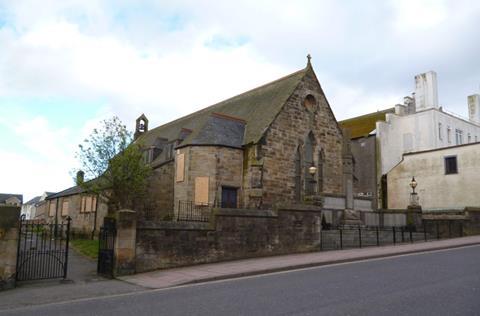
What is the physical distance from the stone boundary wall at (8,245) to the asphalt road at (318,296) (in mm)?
2928

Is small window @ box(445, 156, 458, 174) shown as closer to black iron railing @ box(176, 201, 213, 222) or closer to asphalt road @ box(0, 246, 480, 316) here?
black iron railing @ box(176, 201, 213, 222)

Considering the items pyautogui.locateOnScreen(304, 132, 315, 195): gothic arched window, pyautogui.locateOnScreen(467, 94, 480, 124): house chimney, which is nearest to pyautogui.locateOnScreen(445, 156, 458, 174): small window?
pyautogui.locateOnScreen(304, 132, 315, 195): gothic arched window

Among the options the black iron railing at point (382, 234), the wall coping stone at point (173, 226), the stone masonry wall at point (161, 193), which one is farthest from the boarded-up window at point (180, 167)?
the wall coping stone at point (173, 226)

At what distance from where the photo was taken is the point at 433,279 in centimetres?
1083

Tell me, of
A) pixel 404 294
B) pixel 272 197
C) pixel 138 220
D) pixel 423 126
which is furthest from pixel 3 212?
pixel 423 126

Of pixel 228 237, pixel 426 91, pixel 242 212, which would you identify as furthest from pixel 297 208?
pixel 426 91

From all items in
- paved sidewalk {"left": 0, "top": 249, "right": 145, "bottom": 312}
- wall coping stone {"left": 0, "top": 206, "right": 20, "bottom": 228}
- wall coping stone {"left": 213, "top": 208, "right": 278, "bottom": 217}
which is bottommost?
paved sidewalk {"left": 0, "top": 249, "right": 145, "bottom": 312}

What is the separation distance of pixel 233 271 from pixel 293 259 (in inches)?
135

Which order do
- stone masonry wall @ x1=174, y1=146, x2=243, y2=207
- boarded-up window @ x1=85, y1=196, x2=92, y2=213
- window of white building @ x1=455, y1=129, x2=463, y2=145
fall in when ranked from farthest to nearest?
window of white building @ x1=455, y1=129, x2=463, y2=145, boarded-up window @ x1=85, y1=196, x2=92, y2=213, stone masonry wall @ x1=174, y1=146, x2=243, y2=207

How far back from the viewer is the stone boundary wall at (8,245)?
11.9 m

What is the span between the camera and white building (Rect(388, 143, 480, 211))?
33.1 m

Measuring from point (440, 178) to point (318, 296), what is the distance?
3014 cm

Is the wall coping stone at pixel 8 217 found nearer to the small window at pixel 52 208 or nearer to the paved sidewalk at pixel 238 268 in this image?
the paved sidewalk at pixel 238 268

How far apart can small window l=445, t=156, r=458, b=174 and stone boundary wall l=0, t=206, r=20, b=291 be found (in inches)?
1281
